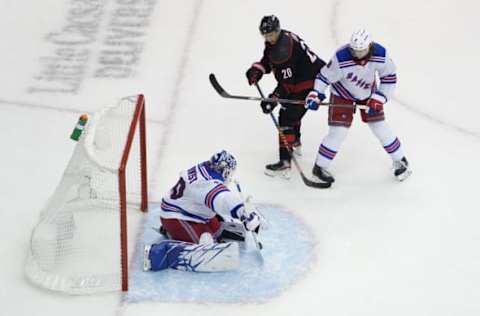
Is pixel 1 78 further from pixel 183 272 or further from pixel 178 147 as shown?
pixel 183 272

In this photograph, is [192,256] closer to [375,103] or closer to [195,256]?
[195,256]

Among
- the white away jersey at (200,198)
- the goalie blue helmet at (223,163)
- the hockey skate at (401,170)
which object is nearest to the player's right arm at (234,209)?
the white away jersey at (200,198)

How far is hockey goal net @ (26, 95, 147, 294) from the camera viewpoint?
4.97m

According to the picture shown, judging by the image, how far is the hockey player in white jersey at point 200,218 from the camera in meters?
4.91

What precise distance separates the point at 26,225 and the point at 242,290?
1.25 metres

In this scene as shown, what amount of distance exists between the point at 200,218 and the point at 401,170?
1.34m

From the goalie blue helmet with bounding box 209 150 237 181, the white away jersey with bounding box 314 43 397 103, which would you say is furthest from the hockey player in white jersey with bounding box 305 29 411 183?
the goalie blue helmet with bounding box 209 150 237 181

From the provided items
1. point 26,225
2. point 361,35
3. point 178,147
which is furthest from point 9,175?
point 361,35

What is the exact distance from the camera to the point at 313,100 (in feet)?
18.4

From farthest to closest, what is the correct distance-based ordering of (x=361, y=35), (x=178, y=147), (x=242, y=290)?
(x=178, y=147) < (x=361, y=35) < (x=242, y=290)

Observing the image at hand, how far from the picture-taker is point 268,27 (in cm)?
552

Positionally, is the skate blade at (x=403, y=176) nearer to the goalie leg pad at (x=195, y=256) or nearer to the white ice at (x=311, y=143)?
the white ice at (x=311, y=143)

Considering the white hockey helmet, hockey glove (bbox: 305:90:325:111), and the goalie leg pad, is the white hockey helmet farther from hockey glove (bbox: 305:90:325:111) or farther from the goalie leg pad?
the goalie leg pad

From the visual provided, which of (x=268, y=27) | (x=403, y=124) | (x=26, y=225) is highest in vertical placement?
(x=268, y=27)
